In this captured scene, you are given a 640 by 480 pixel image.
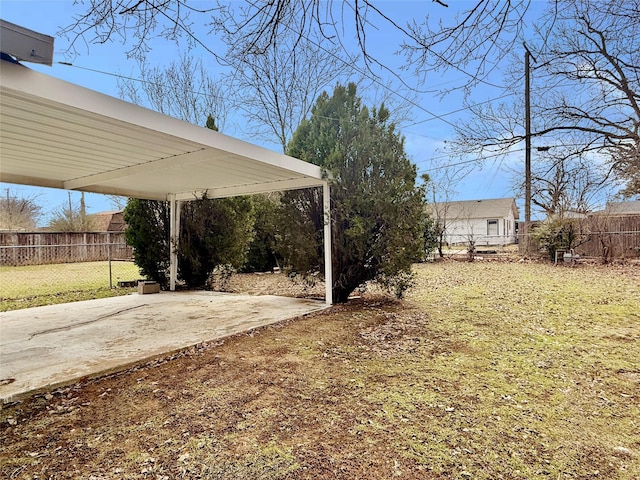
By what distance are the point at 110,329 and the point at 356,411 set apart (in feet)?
11.7

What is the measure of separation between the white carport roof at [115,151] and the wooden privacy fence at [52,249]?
19.4ft

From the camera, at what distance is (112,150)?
13.5ft

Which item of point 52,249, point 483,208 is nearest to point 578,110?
point 52,249

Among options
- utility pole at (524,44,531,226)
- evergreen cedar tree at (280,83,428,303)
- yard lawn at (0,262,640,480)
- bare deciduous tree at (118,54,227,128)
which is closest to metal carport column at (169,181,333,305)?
evergreen cedar tree at (280,83,428,303)

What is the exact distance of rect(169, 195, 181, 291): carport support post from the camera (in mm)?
7797

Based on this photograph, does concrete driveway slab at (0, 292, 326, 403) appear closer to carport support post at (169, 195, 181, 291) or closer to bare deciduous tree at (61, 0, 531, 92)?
carport support post at (169, 195, 181, 291)

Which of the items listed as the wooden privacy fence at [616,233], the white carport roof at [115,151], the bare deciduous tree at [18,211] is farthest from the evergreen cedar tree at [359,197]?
the bare deciduous tree at [18,211]

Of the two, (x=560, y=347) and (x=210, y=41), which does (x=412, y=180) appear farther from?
(x=210, y=41)

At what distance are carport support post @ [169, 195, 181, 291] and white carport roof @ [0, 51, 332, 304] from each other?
1.64 ft

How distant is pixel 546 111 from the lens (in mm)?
5789

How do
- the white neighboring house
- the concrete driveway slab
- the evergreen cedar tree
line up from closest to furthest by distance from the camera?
1. the concrete driveway slab
2. the evergreen cedar tree
3. the white neighboring house

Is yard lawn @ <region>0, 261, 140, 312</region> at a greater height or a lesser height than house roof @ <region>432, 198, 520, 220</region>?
lesser

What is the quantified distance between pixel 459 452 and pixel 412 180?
4455 millimetres

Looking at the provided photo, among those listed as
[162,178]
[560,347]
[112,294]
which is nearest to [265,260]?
[112,294]
